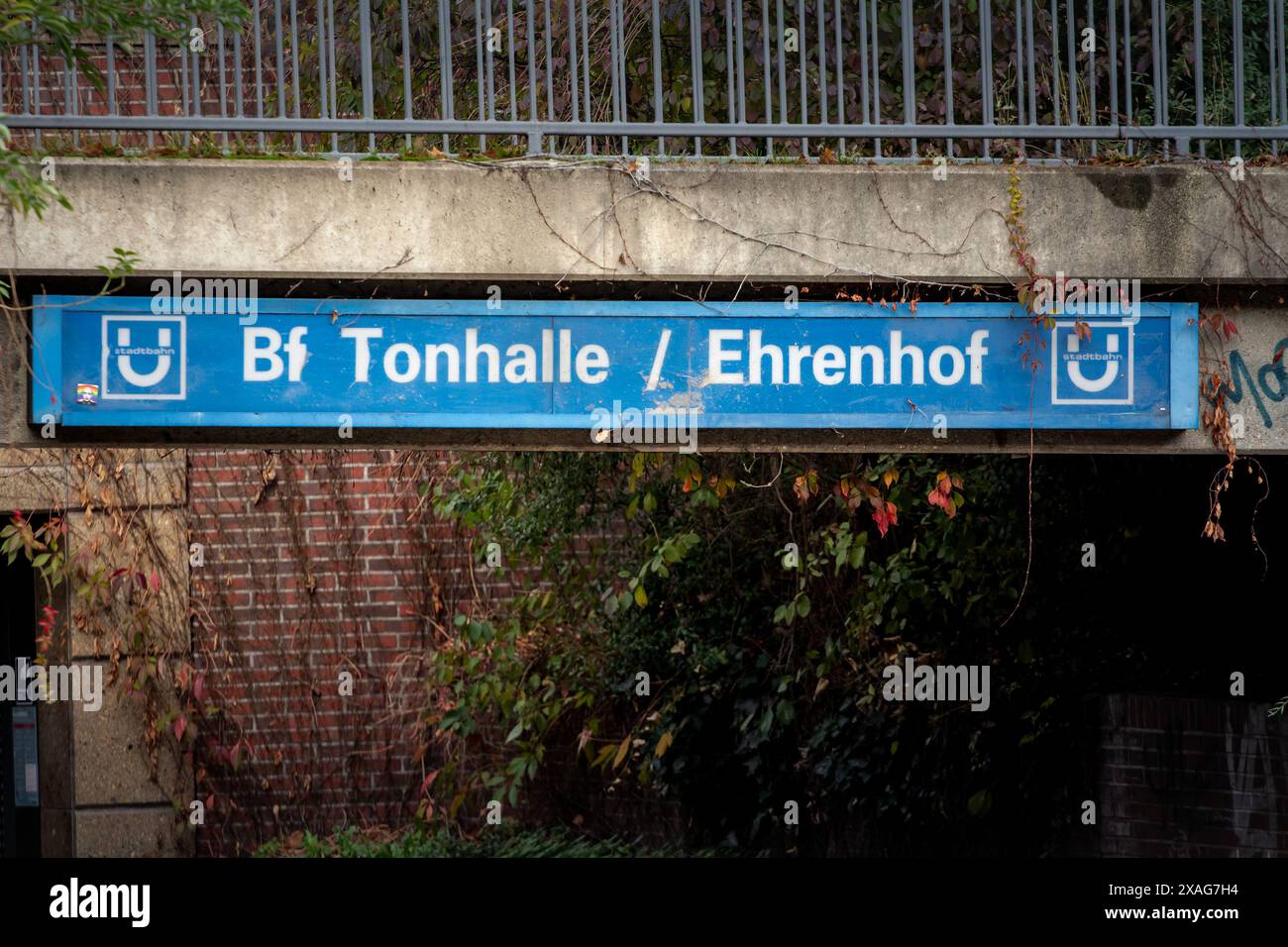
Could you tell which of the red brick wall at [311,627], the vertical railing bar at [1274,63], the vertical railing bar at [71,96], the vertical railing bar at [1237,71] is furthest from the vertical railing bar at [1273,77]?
the red brick wall at [311,627]

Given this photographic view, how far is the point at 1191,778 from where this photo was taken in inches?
299

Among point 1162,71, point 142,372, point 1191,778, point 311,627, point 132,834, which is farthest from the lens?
point 311,627

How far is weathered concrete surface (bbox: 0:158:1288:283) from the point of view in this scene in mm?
5328

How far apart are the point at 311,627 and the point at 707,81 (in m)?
4.34

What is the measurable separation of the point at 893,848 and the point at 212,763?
14.3ft

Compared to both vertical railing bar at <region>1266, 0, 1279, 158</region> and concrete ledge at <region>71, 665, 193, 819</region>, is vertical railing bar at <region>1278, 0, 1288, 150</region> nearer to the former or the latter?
vertical railing bar at <region>1266, 0, 1279, 158</region>

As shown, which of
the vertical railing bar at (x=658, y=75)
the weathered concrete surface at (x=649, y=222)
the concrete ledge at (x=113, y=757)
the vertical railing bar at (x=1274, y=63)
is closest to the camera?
the weathered concrete surface at (x=649, y=222)

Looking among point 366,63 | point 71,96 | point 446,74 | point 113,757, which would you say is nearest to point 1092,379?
point 446,74

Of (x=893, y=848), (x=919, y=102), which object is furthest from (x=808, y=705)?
(x=919, y=102)

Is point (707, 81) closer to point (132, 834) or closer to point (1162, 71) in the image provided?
point (1162, 71)

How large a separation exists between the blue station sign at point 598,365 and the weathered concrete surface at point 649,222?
15 cm

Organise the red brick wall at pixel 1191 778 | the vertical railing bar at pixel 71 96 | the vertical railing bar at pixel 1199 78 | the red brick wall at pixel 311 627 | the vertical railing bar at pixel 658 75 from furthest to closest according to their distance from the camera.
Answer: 1. the red brick wall at pixel 311 627
2. the red brick wall at pixel 1191 778
3. the vertical railing bar at pixel 1199 78
4. the vertical railing bar at pixel 658 75
5. the vertical railing bar at pixel 71 96

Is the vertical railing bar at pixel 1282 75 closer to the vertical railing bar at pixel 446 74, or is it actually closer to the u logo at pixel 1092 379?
the u logo at pixel 1092 379

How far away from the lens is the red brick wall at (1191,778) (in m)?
7.21
